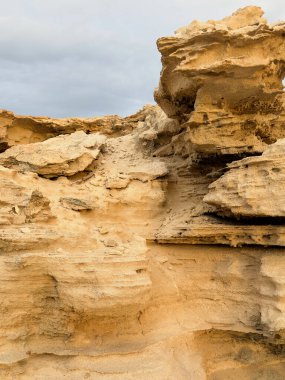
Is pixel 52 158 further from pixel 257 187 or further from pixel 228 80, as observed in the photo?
pixel 257 187

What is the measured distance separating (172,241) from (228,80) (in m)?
3.38

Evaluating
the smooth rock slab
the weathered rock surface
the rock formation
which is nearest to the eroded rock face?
the rock formation

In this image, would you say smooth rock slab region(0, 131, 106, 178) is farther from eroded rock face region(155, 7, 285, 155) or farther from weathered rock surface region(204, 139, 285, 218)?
weathered rock surface region(204, 139, 285, 218)

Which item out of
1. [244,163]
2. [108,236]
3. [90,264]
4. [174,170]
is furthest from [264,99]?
[90,264]

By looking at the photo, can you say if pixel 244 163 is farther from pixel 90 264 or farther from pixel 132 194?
pixel 90 264

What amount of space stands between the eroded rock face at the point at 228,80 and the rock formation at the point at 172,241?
3 cm

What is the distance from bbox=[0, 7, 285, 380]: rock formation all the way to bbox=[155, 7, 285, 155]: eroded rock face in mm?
27

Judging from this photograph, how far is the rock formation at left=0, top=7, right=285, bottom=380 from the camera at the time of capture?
6238 mm

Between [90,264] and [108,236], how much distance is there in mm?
1286

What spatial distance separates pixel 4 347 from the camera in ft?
20.3

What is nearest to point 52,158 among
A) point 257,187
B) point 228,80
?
point 228,80

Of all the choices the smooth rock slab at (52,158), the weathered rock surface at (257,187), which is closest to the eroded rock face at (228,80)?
the weathered rock surface at (257,187)

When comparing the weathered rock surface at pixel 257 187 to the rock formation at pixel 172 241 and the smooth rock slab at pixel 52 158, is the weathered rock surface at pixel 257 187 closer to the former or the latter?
the rock formation at pixel 172 241

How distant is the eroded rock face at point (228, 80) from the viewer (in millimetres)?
6984
